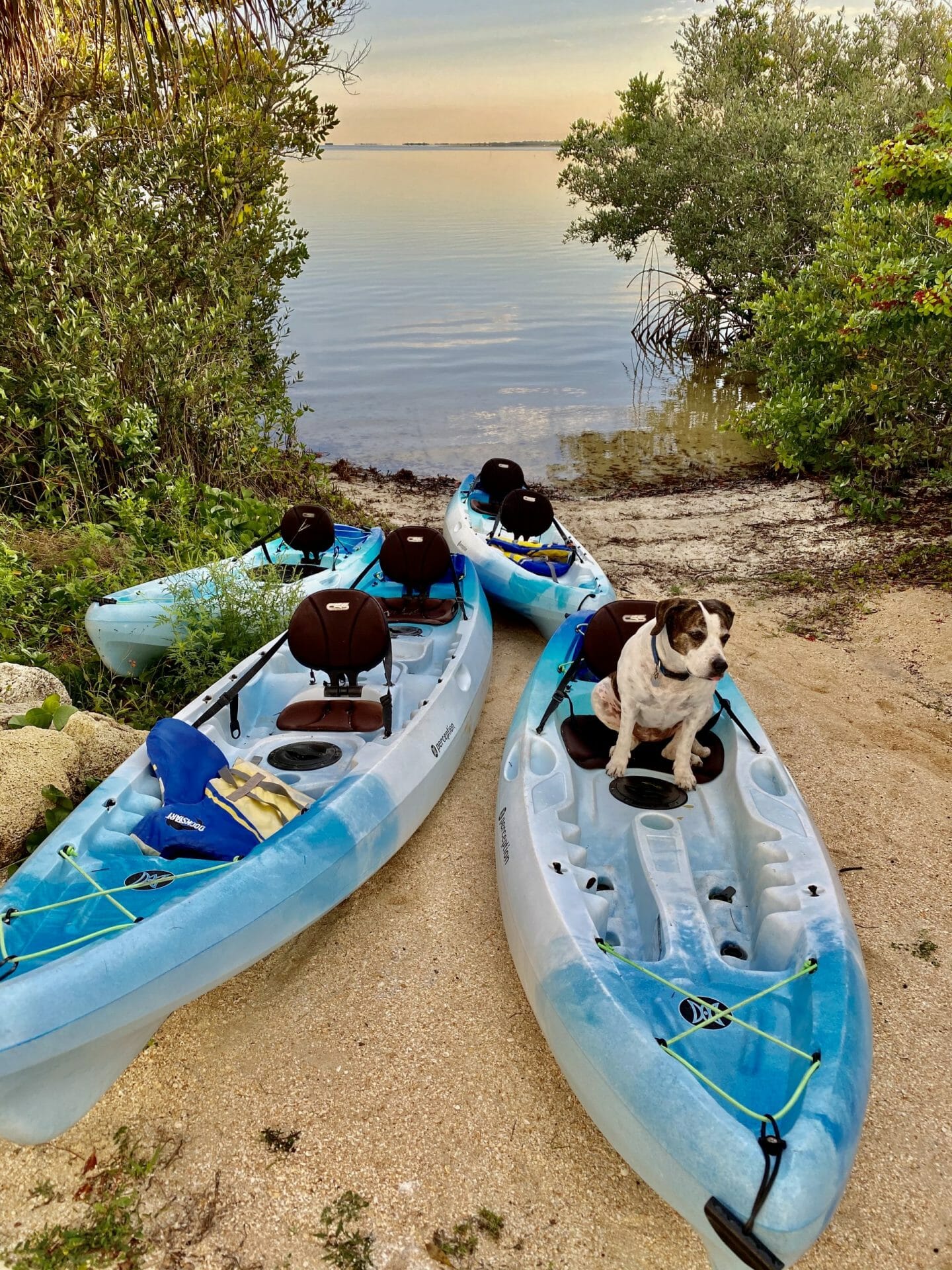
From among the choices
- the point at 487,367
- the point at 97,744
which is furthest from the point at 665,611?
the point at 487,367

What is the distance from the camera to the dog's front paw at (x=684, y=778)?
4.77 metres

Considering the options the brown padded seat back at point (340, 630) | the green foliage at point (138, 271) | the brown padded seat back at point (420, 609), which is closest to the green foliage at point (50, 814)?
the brown padded seat back at point (340, 630)

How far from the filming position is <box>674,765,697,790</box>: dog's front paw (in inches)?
188

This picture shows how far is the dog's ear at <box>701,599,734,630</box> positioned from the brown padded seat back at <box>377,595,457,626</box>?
3223 mm

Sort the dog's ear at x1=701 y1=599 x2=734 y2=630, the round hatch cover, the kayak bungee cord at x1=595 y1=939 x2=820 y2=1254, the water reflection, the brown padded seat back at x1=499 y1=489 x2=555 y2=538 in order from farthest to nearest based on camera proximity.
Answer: the water reflection → the brown padded seat back at x1=499 y1=489 x2=555 y2=538 → the round hatch cover → the dog's ear at x1=701 y1=599 x2=734 y2=630 → the kayak bungee cord at x1=595 y1=939 x2=820 y2=1254

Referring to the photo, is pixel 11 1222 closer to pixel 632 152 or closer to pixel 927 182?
pixel 927 182

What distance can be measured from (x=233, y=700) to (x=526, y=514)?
4449 millimetres

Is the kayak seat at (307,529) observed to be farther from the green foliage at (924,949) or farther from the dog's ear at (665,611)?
the green foliage at (924,949)

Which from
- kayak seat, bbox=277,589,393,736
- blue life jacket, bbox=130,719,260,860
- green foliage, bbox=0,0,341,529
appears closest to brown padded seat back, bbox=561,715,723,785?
kayak seat, bbox=277,589,393,736

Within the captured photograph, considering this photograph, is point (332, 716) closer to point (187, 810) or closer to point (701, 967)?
point (187, 810)

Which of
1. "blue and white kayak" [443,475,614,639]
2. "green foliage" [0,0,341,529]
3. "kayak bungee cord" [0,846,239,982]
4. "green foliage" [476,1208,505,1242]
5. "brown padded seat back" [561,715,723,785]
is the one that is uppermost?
"green foliage" [0,0,341,529]

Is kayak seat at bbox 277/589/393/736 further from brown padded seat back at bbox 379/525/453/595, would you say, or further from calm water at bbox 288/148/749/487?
calm water at bbox 288/148/749/487

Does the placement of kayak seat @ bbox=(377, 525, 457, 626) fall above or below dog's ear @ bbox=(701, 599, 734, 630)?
below

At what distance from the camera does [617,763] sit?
485 cm
